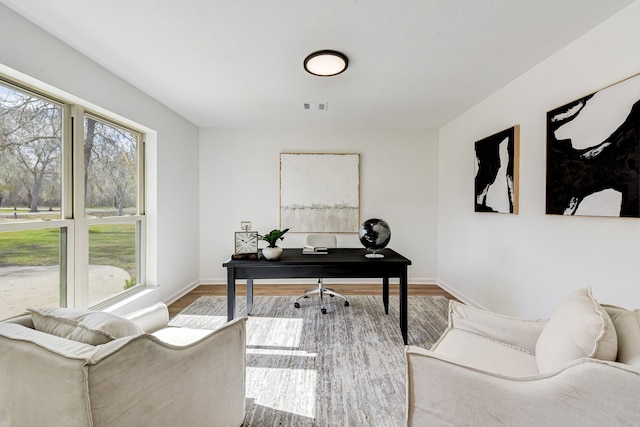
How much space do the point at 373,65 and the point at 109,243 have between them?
120 inches

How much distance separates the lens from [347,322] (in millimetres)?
2859

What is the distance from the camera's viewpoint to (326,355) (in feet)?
7.32

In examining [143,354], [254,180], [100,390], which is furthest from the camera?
[254,180]

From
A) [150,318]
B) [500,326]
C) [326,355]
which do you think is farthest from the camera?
[326,355]

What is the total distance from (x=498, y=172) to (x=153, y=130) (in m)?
3.90

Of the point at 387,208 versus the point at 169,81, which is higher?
the point at 169,81

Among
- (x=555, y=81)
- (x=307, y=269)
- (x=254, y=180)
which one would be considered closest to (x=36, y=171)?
(x=307, y=269)

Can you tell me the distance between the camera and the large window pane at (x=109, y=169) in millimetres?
2371

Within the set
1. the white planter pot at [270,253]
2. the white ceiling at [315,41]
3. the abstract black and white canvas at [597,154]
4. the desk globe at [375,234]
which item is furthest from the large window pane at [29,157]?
the abstract black and white canvas at [597,154]

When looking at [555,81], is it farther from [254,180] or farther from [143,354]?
[254,180]

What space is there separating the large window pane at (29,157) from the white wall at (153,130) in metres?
0.19

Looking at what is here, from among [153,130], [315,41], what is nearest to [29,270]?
[153,130]

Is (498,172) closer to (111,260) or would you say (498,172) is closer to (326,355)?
(326,355)

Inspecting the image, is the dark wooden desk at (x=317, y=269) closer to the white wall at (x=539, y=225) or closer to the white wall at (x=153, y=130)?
the white wall at (x=539, y=225)
